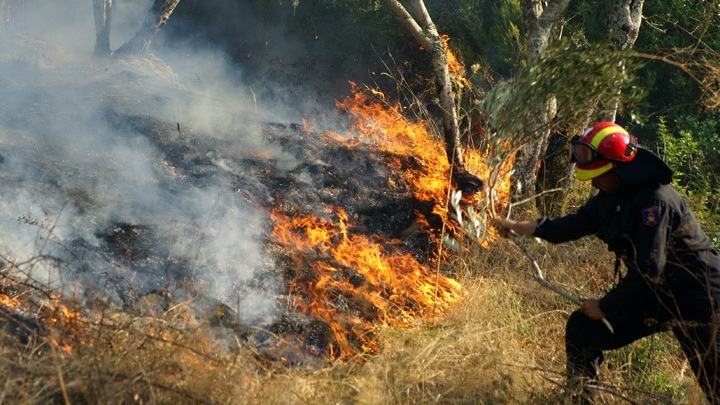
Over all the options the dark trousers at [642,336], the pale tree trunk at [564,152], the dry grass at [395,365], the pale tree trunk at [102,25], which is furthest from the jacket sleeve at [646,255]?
the pale tree trunk at [102,25]

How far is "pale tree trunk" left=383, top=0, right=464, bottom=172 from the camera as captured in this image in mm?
8273

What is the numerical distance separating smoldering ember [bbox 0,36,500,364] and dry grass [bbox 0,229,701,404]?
10.0 inches

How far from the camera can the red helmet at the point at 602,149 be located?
14.2ft

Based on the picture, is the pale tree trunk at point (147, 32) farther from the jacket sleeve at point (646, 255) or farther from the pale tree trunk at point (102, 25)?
the jacket sleeve at point (646, 255)

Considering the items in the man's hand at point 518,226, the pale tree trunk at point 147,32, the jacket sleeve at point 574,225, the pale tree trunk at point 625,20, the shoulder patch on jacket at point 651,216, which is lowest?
the pale tree trunk at point 147,32

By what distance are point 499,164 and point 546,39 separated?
390 centimetres

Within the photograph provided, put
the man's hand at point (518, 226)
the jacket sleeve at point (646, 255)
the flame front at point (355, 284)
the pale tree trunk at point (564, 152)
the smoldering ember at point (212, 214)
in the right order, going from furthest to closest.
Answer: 1. the pale tree trunk at point (564, 152)
2. the flame front at point (355, 284)
3. the smoldering ember at point (212, 214)
4. the man's hand at point (518, 226)
5. the jacket sleeve at point (646, 255)

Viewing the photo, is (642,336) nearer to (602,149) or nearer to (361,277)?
(602,149)

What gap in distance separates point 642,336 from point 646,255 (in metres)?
0.71

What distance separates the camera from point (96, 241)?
598 cm

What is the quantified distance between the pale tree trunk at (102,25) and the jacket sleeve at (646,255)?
904cm

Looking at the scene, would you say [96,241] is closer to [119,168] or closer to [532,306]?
[119,168]

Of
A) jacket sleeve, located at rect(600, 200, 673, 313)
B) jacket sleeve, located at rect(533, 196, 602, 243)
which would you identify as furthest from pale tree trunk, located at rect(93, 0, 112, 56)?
jacket sleeve, located at rect(600, 200, 673, 313)

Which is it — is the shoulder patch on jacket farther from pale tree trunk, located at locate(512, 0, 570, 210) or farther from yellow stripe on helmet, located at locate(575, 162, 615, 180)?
pale tree trunk, located at locate(512, 0, 570, 210)
